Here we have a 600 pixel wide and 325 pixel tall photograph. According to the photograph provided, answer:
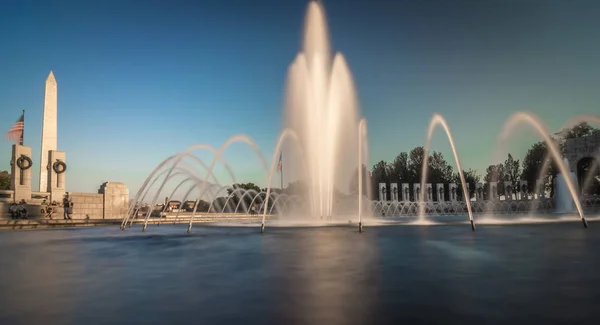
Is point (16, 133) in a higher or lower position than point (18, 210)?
higher

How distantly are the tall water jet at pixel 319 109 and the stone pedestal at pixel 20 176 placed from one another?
75.2 feet

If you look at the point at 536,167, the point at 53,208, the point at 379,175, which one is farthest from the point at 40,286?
the point at 379,175

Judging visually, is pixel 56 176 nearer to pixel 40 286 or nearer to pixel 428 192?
pixel 40 286

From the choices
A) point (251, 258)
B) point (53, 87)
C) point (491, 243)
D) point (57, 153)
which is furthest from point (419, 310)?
point (53, 87)

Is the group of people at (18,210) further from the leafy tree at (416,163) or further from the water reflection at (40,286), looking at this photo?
the leafy tree at (416,163)

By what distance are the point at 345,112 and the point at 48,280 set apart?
2539 centimetres

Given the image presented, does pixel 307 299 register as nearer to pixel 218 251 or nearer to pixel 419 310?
pixel 419 310

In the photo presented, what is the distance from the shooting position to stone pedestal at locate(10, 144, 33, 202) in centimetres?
3509

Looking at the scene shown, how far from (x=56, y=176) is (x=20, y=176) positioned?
357 centimetres

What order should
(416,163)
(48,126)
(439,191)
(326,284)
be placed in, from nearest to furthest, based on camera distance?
(326,284) → (48,126) → (439,191) → (416,163)

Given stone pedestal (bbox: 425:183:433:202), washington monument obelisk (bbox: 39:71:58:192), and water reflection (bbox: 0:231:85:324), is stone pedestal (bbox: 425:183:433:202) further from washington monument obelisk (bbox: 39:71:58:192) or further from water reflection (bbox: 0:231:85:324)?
water reflection (bbox: 0:231:85:324)

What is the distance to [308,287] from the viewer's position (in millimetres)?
6469

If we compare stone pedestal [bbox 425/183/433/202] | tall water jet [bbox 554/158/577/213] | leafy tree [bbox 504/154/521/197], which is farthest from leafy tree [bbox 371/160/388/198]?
tall water jet [bbox 554/158/577/213]

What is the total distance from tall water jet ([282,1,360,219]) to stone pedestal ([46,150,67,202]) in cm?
2286
